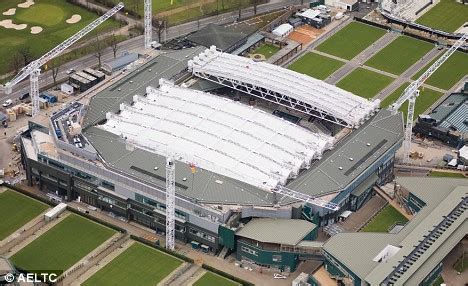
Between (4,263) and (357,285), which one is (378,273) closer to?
(357,285)

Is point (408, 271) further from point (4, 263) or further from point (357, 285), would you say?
point (4, 263)

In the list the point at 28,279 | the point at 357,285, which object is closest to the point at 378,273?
the point at 357,285

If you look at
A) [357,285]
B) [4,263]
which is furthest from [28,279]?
[357,285]

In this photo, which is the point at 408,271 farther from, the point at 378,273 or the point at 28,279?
the point at 28,279

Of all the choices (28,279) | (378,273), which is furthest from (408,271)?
(28,279)

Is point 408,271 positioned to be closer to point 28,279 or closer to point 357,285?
point 357,285

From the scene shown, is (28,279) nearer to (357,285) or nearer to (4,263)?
(4,263)
